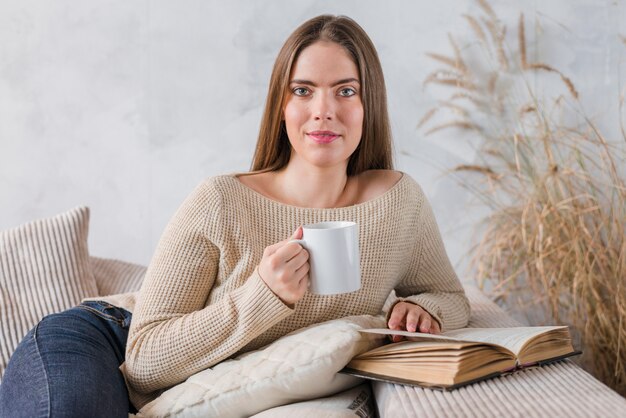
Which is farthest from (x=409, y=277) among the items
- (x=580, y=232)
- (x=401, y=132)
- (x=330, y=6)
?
(x=330, y=6)

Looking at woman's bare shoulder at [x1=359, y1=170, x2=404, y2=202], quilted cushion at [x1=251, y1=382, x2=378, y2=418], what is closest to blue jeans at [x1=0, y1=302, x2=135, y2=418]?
quilted cushion at [x1=251, y1=382, x2=378, y2=418]

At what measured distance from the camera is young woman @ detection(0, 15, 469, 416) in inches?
49.8

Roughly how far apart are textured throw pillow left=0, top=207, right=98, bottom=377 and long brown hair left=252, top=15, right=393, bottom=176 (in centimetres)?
68

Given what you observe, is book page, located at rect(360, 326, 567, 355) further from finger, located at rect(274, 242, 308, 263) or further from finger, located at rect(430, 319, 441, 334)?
finger, located at rect(274, 242, 308, 263)

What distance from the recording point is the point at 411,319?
4.50ft

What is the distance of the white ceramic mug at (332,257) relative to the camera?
3.80 feet

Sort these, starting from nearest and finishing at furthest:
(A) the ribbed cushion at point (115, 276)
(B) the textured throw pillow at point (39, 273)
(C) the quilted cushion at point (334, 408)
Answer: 1. (C) the quilted cushion at point (334, 408)
2. (B) the textured throw pillow at point (39, 273)
3. (A) the ribbed cushion at point (115, 276)

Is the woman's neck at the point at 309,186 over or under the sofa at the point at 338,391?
over

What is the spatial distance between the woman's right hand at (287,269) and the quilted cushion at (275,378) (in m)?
0.09

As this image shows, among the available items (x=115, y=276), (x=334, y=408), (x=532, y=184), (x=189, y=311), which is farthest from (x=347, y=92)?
(x=532, y=184)

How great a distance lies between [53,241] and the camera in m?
2.01

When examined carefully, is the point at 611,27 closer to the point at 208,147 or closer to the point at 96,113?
the point at 208,147

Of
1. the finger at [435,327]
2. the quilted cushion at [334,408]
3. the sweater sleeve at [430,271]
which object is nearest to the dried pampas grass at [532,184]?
the sweater sleeve at [430,271]

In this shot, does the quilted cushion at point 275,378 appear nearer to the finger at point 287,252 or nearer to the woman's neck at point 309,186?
the finger at point 287,252
